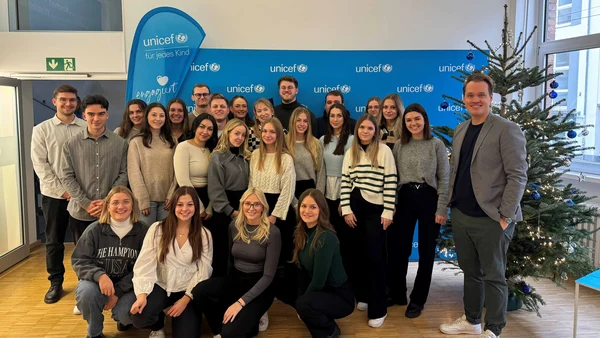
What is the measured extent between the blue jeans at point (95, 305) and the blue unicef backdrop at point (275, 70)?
7.42ft

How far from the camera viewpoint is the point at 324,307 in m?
3.01

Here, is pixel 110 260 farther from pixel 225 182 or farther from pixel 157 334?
pixel 225 182

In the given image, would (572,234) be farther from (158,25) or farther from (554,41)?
(158,25)

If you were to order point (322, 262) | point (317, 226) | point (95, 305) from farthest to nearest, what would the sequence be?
point (317, 226), point (322, 262), point (95, 305)

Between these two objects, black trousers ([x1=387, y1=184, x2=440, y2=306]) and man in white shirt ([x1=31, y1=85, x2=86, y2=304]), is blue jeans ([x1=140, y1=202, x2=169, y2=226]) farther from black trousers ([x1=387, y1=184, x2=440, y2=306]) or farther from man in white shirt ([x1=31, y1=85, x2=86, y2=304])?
black trousers ([x1=387, y1=184, x2=440, y2=306])

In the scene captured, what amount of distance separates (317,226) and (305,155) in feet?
2.33

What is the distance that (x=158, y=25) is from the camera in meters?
4.60

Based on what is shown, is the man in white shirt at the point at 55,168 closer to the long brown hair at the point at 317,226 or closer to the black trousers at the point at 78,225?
the black trousers at the point at 78,225

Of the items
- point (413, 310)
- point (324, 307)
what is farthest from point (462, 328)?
point (324, 307)

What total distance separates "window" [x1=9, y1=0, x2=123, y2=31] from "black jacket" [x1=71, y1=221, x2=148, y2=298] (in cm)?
279

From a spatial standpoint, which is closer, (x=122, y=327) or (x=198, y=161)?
(x=122, y=327)

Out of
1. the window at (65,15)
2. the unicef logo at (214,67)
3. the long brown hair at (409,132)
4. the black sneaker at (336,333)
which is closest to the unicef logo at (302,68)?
the unicef logo at (214,67)

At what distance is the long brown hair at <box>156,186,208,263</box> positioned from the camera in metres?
3.00

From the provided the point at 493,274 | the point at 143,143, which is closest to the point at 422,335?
the point at 493,274
